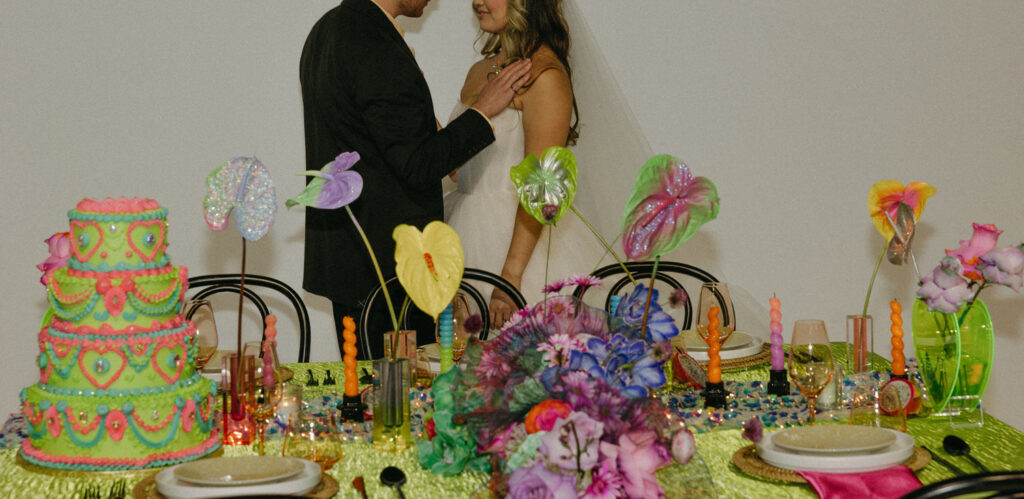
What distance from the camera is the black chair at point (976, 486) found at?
1160mm

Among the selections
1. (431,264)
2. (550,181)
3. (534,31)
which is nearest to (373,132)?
(534,31)

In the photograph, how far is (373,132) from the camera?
2.82 m

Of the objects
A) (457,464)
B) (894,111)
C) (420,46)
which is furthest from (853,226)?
(457,464)

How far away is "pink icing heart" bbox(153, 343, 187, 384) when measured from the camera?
1572mm

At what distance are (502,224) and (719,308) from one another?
109 centimetres

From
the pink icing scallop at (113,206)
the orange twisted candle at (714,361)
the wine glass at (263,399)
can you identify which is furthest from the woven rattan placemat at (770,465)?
the pink icing scallop at (113,206)

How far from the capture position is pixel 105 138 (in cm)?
386

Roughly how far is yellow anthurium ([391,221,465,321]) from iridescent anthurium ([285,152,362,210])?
15cm

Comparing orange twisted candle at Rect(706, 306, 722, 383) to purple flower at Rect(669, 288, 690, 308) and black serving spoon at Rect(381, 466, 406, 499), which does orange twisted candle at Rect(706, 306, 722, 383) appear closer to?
purple flower at Rect(669, 288, 690, 308)

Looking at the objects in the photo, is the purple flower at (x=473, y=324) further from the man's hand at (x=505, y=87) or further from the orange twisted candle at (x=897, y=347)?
the man's hand at (x=505, y=87)

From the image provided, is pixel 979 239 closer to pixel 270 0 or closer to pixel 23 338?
pixel 270 0

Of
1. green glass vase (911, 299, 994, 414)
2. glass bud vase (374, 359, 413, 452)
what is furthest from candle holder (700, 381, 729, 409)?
glass bud vase (374, 359, 413, 452)

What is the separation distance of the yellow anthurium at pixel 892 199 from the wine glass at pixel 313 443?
1.12 m

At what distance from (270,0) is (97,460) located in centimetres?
266
